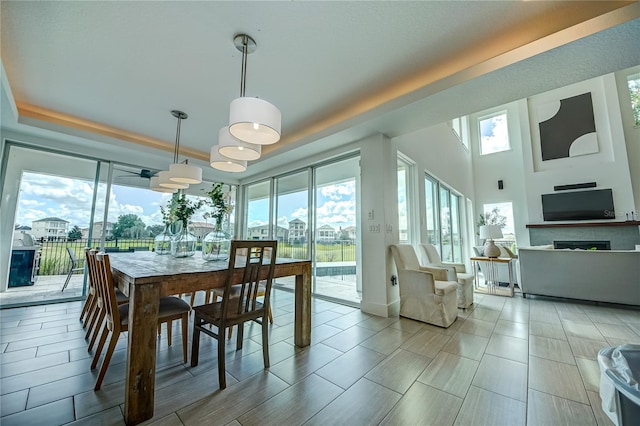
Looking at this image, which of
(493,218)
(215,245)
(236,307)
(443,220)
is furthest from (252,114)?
(493,218)

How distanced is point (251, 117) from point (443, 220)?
5.09m

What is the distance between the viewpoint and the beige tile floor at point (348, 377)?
1.41 meters

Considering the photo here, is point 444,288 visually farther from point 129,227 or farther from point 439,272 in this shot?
point 129,227

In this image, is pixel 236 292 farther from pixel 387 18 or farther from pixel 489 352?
pixel 387 18

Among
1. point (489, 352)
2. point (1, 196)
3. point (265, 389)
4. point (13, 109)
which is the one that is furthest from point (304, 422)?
point (1, 196)

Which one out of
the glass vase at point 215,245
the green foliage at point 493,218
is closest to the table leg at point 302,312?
the glass vase at point 215,245

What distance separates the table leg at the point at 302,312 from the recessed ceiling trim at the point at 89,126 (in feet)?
12.4

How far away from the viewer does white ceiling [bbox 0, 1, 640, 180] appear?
1.80m

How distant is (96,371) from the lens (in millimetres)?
1837

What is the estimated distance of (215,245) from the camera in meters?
2.40

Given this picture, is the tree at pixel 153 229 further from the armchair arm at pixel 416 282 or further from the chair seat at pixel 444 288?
the chair seat at pixel 444 288

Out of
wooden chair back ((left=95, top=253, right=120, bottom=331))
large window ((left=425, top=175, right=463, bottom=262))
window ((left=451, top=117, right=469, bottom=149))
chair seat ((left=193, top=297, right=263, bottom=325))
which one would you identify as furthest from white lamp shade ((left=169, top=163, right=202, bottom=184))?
window ((left=451, top=117, right=469, bottom=149))

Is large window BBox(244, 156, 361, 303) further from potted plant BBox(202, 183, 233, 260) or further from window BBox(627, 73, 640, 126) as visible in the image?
window BBox(627, 73, 640, 126)

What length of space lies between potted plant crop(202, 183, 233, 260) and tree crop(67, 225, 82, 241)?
3155 millimetres
